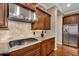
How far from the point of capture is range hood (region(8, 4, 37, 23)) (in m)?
1.48

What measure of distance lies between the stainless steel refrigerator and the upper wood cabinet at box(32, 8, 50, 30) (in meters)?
0.33

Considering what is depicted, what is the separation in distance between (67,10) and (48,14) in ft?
1.12

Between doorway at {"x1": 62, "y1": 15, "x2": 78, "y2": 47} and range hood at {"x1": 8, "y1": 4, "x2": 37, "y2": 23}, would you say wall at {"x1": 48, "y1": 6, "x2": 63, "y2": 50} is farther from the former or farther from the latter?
range hood at {"x1": 8, "y1": 4, "x2": 37, "y2": 23}

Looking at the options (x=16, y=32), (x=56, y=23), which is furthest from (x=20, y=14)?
(x=56, y=23)

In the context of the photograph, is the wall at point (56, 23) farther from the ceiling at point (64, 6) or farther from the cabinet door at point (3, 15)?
the cabinet door at point (3, 15)

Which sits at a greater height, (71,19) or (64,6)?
(64,6)

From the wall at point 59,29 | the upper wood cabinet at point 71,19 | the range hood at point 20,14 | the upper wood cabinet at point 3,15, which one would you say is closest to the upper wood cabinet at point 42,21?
the range hood at point 20,14

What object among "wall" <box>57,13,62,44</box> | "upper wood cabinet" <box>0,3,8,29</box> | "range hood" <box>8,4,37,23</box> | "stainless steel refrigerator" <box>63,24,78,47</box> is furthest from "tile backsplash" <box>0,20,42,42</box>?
"stainless steel refrigerator" <box>63,24,78,47</box>

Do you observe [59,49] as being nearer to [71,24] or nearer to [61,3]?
[71,24]

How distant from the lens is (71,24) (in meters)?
1.67

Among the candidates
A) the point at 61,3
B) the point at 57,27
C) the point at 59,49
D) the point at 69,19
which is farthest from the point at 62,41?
A: the point at 61,3

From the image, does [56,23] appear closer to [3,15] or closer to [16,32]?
[16,32]

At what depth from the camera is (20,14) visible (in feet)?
5.53

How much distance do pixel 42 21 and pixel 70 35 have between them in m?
0.59
